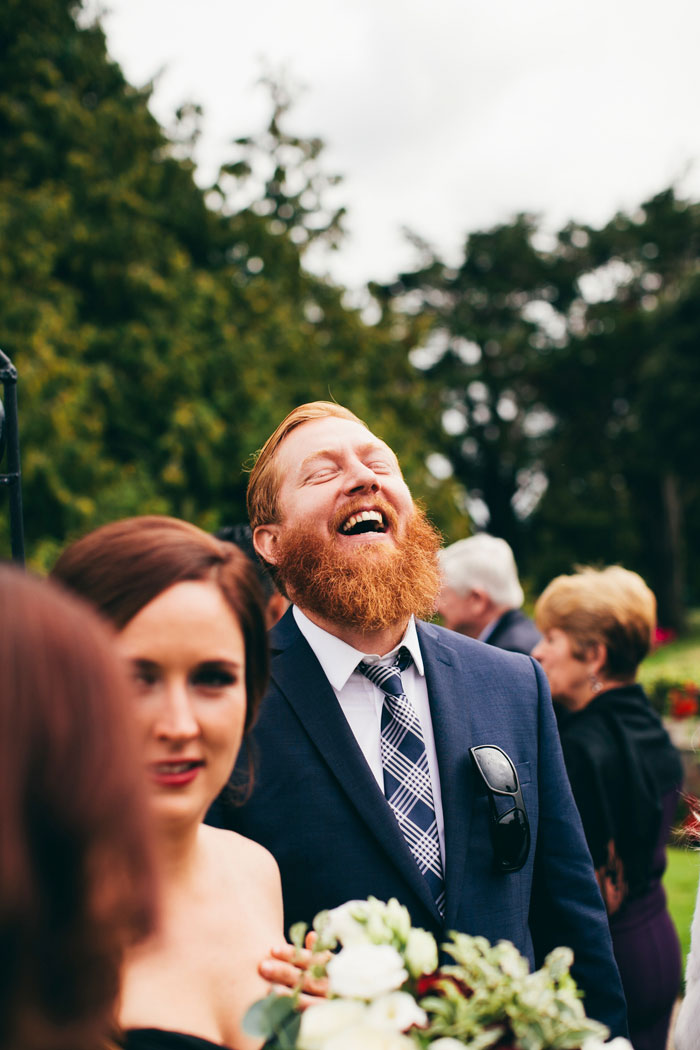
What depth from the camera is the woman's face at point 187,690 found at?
4.18 ft

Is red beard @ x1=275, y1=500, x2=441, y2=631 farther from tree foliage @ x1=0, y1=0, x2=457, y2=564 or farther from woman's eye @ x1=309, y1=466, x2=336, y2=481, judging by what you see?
tree foliage @ x1=0, y1=0, x2=457, y2=564

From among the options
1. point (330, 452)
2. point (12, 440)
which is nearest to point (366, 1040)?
point (330, 452)

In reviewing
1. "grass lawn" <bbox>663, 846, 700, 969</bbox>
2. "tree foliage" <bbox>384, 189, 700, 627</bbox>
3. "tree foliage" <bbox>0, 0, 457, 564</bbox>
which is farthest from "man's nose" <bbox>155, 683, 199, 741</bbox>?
"tree foliage" <bbox>384, 189, 700, 627</bbox>

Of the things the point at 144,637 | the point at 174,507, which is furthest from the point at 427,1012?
the point at 174,507

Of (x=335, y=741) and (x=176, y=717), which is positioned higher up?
(x=176, y=717)

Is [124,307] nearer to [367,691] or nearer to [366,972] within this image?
[367,691]

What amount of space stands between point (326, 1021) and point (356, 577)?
125cm

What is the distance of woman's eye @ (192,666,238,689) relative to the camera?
134 cm

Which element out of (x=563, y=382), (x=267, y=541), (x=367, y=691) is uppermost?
(x=563, y=382)

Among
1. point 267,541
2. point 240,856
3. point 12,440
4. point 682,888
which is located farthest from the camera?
point 682,888

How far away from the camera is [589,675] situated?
145 inches

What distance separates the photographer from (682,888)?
24.1 ft

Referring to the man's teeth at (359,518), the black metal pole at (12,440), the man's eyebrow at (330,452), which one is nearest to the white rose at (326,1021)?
the man's teeth at (359,518)

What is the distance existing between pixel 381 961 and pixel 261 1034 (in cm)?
20
